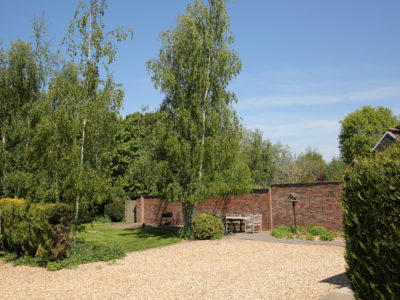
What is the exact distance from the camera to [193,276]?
8.89m

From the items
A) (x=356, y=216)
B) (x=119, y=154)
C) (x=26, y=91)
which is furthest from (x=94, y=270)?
(x=119, y=154)

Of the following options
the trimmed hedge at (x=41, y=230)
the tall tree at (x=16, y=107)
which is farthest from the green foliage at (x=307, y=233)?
the tall tree at (x=16, y=107)

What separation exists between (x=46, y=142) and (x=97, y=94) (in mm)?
2306

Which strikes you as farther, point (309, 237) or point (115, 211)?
point (115, 211)

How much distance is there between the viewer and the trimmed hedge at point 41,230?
34.3 feet

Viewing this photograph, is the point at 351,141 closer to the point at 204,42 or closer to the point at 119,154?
the point at 119,154

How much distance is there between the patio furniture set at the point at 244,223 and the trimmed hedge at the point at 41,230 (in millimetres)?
8672

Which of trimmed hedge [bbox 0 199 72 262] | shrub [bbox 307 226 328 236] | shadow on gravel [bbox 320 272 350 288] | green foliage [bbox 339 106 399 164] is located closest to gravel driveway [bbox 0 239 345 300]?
shadow on gravel [bbox 320 272 350 288]

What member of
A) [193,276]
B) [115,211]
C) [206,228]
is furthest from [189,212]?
[115,211]

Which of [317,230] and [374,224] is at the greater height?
[374,224]

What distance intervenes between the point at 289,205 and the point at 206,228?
4.63 metres

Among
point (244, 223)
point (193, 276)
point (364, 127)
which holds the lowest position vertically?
point (193, 276)

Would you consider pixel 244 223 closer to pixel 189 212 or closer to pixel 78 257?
pixel 189 212

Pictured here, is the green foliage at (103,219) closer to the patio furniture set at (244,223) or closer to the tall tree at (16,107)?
the tall tree at (16,107)
